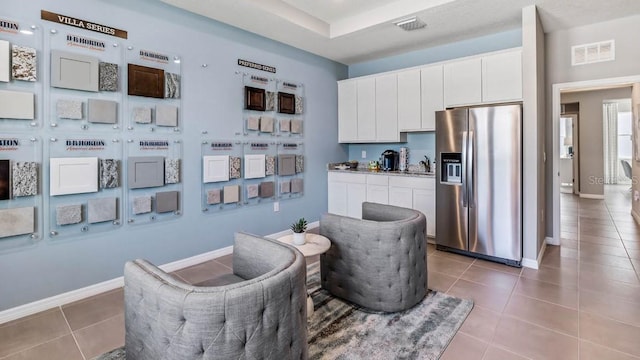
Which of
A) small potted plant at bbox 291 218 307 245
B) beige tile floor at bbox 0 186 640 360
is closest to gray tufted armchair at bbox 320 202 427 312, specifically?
small potted plant at bbox 291 218 307 245

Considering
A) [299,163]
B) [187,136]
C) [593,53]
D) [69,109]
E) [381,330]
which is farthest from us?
[299,163]

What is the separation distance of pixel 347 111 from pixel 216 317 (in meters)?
4.64

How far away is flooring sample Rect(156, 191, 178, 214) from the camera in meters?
3.44

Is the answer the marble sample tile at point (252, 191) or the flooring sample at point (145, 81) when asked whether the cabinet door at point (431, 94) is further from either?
the flooring sample at point (145, 81)

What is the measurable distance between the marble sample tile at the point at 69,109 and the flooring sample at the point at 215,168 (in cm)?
126

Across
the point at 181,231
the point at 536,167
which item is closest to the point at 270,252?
the point at 181,231

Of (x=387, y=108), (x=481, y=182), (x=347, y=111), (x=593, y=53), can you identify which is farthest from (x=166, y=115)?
(x=593, y=53)

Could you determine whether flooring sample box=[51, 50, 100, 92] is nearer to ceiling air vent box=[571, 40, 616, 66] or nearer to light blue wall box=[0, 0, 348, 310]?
light blue wall box=[0, 0, 348, 310]

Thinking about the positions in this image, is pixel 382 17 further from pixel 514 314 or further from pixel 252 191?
pixel 514 314

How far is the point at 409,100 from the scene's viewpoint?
482cm

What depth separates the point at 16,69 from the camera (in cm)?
256

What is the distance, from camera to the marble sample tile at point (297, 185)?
4934mm

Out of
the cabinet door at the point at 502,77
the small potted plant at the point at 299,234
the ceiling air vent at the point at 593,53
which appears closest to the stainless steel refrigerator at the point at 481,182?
the cabinet door at the point at 502,77

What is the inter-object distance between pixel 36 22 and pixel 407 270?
359cm
